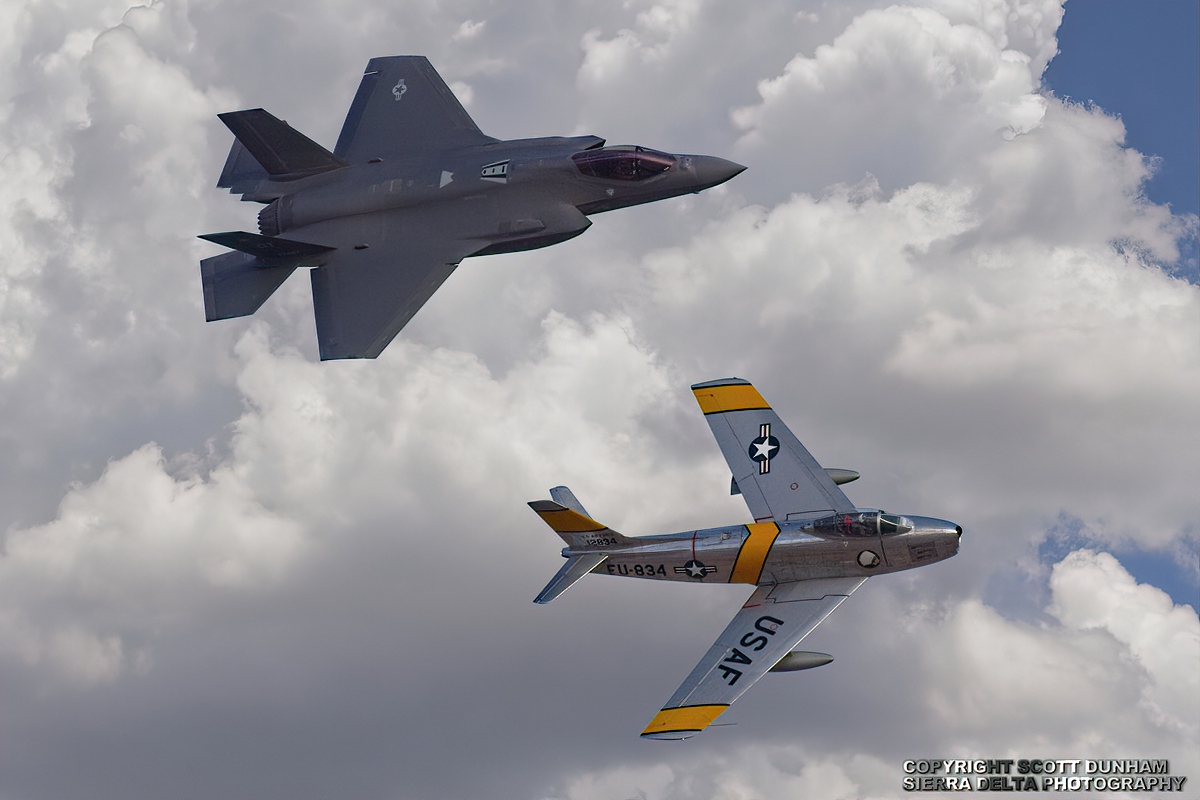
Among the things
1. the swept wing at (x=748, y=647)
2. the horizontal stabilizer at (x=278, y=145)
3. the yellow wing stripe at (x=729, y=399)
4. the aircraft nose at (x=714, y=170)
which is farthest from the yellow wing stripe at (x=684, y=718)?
the horizontal stabilizer at (x=278, y=145)

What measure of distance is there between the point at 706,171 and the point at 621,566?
1231 cm

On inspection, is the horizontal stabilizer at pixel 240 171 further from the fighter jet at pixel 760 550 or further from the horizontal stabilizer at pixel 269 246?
the fighter jet at pixel 760 550

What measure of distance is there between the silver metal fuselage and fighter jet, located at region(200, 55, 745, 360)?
963 centimetres

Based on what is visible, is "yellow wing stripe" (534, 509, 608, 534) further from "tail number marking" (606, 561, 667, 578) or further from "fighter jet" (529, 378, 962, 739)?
"tail number marking" (606, 561, 667, 578)

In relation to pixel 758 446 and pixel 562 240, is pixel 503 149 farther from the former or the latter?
pixel 758 446

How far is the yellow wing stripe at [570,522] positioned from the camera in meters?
37.4

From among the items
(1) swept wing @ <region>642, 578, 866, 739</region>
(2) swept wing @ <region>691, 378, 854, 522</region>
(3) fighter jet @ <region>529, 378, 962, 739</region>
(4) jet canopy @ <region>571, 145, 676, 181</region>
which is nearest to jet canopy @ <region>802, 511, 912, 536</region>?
(3) fighter jet @ <region>529, 378, 962, 739</region>

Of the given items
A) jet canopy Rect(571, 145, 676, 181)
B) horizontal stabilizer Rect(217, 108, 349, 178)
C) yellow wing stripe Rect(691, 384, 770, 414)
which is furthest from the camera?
horizontal stabilizer Rect(217, 108, 349, 178)

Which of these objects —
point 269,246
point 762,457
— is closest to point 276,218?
point 269,246

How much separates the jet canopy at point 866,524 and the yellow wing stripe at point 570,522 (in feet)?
→ 22.5

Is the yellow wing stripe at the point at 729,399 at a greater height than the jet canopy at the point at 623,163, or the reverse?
the jet canopy at the point at 623,163

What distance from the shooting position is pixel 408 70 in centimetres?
4478

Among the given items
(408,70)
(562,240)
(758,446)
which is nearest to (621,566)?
(758,446)

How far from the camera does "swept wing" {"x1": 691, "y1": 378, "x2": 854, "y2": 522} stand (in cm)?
3688
